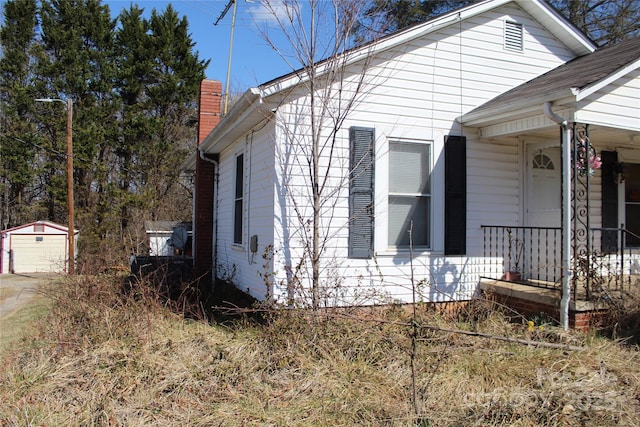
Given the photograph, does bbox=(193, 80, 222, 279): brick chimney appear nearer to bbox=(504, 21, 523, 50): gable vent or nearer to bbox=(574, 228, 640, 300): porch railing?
bbox=(504, 21, 523, 50): gable vent

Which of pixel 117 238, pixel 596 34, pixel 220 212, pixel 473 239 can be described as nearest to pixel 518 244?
pixel 473 239

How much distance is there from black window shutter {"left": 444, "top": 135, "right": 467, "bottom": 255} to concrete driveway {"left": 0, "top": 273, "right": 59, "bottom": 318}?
6421 millimetres

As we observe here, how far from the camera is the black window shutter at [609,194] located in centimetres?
790

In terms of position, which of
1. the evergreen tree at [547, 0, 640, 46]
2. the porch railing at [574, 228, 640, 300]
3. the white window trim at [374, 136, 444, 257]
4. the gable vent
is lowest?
the porch railing at [574, 228, 640, 300]

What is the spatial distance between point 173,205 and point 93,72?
7864 mm

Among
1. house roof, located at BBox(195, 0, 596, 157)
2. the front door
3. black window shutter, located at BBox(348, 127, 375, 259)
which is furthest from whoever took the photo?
the front door

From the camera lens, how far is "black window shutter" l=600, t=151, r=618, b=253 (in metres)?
7.90

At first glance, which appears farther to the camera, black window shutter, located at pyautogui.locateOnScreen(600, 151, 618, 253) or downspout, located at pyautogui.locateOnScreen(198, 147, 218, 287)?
downspout, located at pyautogui.locateOnScreen(198, 147, 218, 287)

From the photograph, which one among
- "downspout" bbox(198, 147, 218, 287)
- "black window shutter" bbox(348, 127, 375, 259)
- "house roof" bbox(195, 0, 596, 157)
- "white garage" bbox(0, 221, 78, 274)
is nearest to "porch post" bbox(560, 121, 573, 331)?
"black window shutter" bbox(348, 127, 375, 259)

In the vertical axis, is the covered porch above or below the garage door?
above

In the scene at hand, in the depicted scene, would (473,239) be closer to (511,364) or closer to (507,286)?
(507,286)

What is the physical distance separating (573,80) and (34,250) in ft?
70.3

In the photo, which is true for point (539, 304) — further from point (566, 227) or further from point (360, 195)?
point (360, 195)

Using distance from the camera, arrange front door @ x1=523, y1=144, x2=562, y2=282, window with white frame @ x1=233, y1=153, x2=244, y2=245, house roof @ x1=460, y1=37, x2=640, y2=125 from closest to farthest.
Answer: house roof @ x1=460, y1=37, x2=640, y2=125 < front door @ x1=523, y1=144, x2=562, y2=282 < window with white frame @ x1=233, y1=153, x2=244, y2=245
